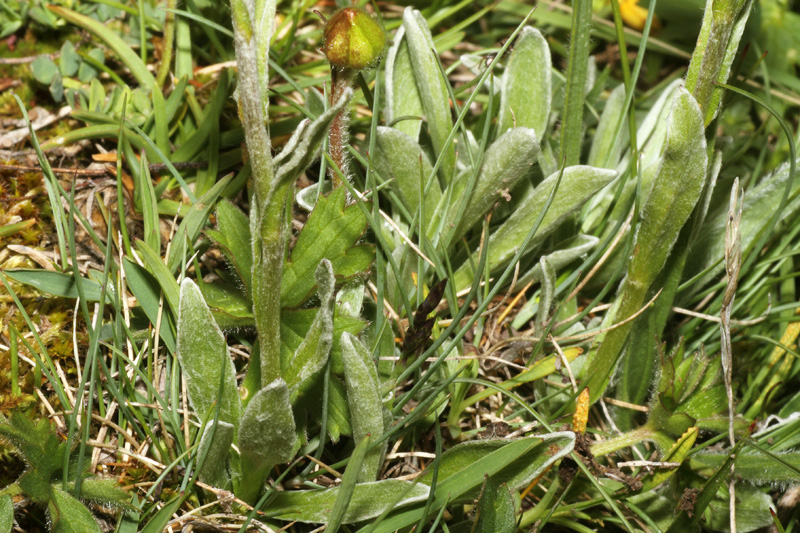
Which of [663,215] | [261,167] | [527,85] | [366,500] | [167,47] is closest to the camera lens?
[261,167]

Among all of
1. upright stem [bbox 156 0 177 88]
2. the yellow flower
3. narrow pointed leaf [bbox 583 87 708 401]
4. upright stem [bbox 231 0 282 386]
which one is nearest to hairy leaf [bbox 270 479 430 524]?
upright stem [bbox 231 0 282 386]

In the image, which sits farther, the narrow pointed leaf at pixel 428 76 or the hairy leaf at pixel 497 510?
the narrow pointed leaf at pixel 428 76

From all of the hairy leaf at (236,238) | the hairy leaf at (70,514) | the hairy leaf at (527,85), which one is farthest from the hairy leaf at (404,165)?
the hairy leaf at (70,514)

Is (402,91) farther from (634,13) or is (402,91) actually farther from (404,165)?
(634,13)

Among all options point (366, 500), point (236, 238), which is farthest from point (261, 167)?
point (366, 500)

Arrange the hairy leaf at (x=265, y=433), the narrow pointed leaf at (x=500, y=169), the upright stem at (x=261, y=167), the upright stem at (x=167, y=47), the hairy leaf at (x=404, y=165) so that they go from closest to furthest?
the upright stem at (x=261, y=167) → the hairy leaf at (x=265, y=433) → the narrow pointed leaf at (x=500, y=169) → the hairy leaf at (x=404, y=165) → the upright stem at (x=167, y=47)

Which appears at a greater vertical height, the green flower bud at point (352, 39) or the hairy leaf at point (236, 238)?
the green flower bud at point (352, 39)

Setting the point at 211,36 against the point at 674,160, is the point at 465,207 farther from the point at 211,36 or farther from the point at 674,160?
the point at 211,36

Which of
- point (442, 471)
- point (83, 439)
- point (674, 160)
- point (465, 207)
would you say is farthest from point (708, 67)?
point (83, 439)

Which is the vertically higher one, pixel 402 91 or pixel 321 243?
pixel 402 91

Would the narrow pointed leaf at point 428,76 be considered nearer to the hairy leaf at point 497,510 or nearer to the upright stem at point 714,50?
the upright stem at point 714,50
